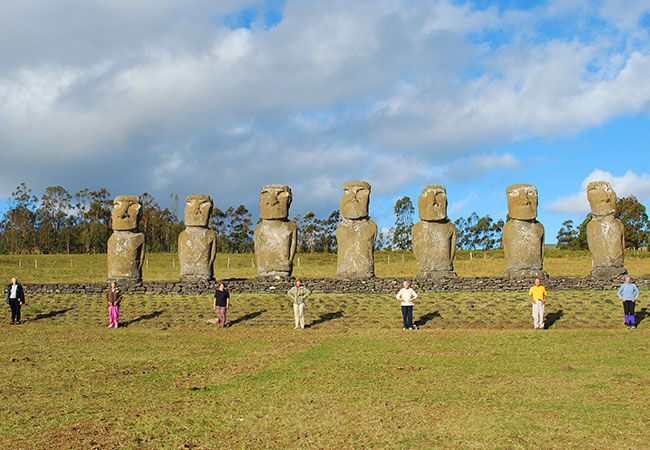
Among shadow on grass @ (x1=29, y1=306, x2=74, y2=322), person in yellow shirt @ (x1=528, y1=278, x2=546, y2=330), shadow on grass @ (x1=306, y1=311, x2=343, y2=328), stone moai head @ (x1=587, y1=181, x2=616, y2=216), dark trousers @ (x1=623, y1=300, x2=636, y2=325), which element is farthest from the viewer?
stone moai head @ (x1=587, y1=181, x2=616, y2=216)

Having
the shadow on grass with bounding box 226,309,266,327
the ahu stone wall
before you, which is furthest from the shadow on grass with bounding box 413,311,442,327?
the shadow on grass with bounding box 226,309,266,327

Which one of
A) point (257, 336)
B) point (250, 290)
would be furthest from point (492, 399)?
point (250, 290)

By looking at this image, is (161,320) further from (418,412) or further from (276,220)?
(418,412)

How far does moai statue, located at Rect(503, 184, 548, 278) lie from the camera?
19016mm

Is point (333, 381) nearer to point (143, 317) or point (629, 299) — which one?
point (629, 299)

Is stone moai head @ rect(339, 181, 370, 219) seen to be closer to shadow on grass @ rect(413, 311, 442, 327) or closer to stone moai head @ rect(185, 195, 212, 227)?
stone moai head @ rect(185, 195, 212, 227)

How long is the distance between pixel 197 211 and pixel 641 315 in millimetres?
13035

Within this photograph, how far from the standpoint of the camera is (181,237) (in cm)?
1948

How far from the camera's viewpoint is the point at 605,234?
1938 centimetres

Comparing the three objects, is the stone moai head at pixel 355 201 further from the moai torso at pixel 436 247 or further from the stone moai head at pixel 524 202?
the stone moai head at pixel 524 202

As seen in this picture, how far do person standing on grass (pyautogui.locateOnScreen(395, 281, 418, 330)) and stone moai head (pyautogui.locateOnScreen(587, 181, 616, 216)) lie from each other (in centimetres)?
980

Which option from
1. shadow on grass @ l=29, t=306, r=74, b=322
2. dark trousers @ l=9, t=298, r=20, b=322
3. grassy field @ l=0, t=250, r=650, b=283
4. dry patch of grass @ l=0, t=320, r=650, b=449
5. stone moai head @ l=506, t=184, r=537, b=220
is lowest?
dry patch of grass @ l=0, t=320, r=650, b=449

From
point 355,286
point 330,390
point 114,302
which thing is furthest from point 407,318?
point 114,302

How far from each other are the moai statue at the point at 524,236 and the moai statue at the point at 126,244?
11.9 meters
